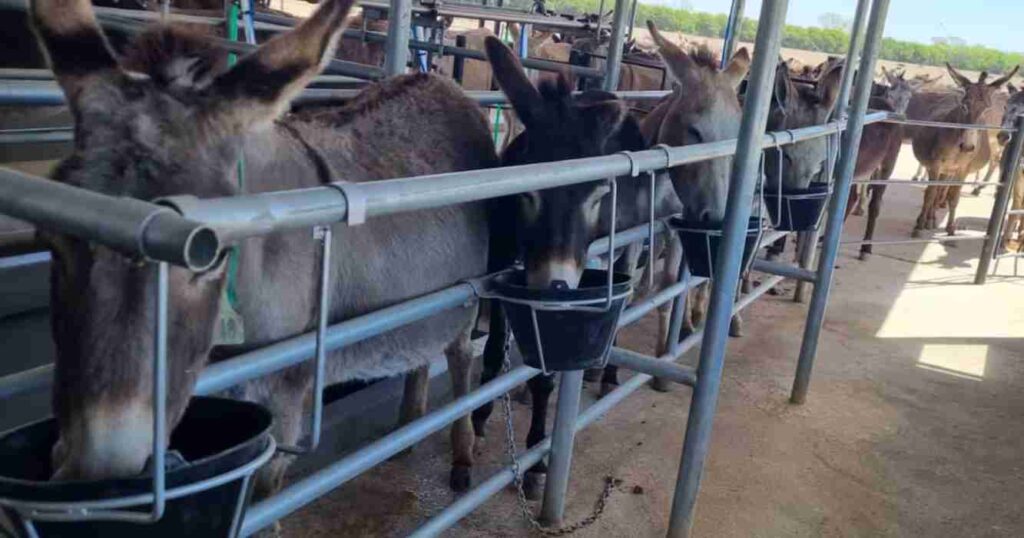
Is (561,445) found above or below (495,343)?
below

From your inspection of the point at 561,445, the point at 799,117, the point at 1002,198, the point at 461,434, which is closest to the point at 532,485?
the point at 461,434

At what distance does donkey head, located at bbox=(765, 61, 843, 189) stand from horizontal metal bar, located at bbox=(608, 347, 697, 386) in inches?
90.7

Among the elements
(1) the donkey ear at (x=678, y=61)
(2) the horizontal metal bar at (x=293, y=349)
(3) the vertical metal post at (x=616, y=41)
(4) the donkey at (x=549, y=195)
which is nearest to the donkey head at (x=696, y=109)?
(1) the donkey ear at (x=678, y=61)

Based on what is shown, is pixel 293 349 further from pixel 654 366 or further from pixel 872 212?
pixel 872 212

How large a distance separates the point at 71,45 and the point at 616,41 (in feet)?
11.9

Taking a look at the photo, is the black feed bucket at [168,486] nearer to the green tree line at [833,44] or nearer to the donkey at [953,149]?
the donkey at [953,149]

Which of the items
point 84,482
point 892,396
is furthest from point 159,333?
point 892,396

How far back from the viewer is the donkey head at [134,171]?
118cm

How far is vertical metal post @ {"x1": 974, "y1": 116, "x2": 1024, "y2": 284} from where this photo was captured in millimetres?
7492

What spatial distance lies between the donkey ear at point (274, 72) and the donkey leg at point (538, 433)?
92.1 inches

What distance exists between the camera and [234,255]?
1.49 meters

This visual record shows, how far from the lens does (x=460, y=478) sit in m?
3.60

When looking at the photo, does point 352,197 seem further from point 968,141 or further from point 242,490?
point 968,141

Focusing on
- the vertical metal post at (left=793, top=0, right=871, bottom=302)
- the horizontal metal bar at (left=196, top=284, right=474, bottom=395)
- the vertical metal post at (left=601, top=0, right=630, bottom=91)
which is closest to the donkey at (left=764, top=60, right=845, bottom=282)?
the vertical metal post at (left=793, top=0, right=871, bottom=302)
